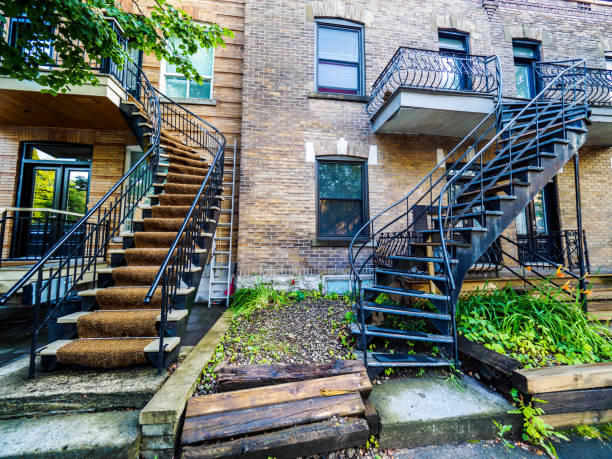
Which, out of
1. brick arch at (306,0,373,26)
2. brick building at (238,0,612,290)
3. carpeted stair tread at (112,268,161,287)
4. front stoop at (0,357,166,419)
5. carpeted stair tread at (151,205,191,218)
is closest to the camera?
front stoop at (0,357,166,419)

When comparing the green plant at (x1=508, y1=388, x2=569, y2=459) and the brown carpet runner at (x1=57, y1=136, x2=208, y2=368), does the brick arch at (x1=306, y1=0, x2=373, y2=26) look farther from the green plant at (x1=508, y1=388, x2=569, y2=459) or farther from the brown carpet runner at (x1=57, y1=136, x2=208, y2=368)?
the green plant at (x1=508, y1=388, x2=569, y2=459)

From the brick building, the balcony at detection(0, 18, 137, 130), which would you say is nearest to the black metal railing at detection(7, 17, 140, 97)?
the balcony at detection(0, 18, 137, 130)

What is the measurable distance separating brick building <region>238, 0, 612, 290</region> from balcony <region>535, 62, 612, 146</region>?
0.16 ft

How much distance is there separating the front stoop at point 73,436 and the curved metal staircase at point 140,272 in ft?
1.62

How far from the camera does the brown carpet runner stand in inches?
100

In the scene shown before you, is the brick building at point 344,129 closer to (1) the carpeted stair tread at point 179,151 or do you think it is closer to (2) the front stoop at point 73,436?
(1) the carpeted stair tread at point 179,151

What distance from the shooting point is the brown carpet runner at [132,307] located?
2551 millimetres

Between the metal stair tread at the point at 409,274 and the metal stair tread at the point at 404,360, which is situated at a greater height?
the metal stair tread at the point at 409,274

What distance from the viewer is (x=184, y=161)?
555cm

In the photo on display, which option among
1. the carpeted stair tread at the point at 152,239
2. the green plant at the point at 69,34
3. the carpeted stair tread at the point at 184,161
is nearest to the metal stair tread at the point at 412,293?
the carpeted stair tread at the point at 152,239

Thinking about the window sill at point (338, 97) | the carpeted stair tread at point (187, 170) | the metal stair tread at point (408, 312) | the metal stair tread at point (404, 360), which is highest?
the window sill at point (338, 97)

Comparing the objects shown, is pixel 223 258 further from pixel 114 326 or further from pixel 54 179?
pixel 54 179

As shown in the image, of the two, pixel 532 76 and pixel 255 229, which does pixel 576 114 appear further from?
pixel 255 229

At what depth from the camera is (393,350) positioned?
10.3 feet
